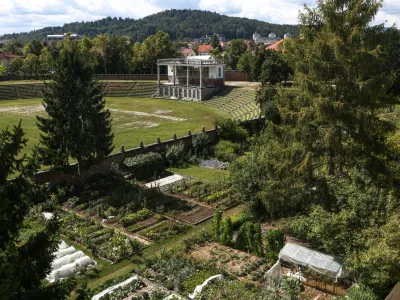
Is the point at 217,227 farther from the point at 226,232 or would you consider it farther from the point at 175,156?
the point at 175,156

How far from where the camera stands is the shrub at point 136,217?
1990cm

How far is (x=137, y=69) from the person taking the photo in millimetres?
81000

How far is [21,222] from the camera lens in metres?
7.85

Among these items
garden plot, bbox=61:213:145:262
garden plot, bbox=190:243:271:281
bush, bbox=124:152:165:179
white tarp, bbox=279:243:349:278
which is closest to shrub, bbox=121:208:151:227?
garden plot, bbox=61:213:145:262

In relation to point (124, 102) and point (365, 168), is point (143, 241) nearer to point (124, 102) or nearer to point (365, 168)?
point (365, 168)

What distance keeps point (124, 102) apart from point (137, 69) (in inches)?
897

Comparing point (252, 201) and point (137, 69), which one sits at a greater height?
point (137, 69)

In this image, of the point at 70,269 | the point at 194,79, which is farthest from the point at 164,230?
the point at 194,79

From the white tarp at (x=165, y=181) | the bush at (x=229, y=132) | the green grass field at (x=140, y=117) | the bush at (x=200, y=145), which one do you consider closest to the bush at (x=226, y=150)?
the bush at (x=200, y=145)

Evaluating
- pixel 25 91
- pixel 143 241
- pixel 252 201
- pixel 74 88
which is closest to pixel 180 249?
pixel 143 241

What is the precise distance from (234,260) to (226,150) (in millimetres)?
16230

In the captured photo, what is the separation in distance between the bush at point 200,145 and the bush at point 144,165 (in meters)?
4.69

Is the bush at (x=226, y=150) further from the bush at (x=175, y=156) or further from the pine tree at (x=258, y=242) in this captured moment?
the pine tree at (x=258, y=242)

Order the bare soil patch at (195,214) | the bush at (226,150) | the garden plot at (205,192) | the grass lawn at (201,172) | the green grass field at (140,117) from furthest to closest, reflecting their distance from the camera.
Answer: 1. the green grass field at (140,117)
2. the bush at (226,150)
3. the grass lawn at (201,172)
4. the garden plot at (205,192)
5. the bare soil patch at (195,214)
